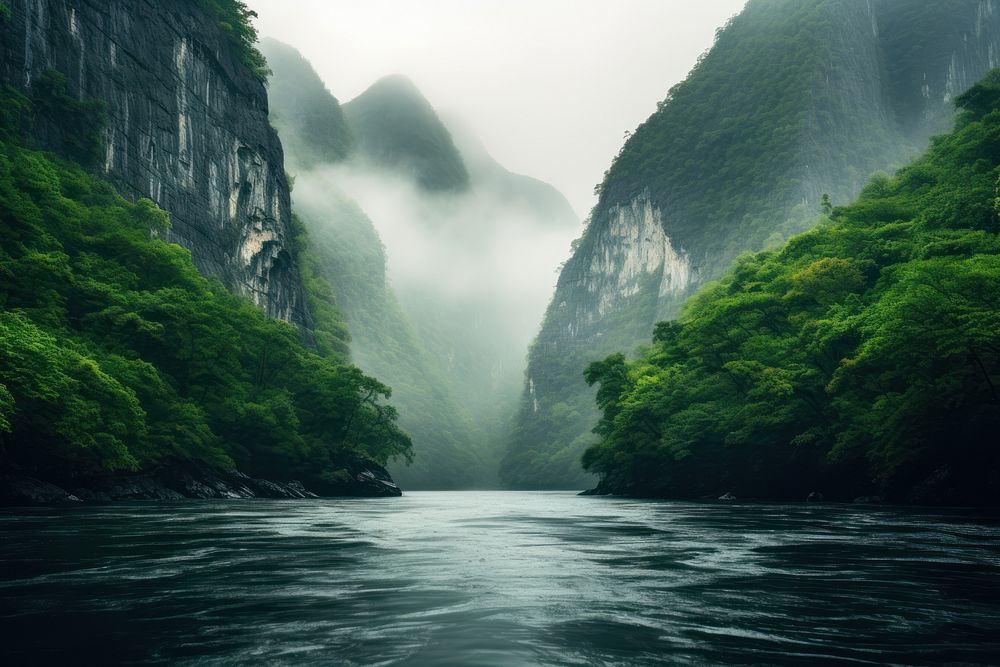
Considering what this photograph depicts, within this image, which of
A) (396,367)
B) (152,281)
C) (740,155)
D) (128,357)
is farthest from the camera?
(396,367)

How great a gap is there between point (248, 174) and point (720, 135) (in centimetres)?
10050

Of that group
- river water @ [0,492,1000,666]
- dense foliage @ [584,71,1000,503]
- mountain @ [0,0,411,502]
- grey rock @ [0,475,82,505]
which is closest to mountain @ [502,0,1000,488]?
dense foliage @ [584,71,1000,503]

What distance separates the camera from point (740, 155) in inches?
5330

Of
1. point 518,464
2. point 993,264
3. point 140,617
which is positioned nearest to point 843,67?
point 518,464

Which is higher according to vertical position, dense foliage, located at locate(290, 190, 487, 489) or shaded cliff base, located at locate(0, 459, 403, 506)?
dense foliage, located at locate(290, 190, 487, 489)

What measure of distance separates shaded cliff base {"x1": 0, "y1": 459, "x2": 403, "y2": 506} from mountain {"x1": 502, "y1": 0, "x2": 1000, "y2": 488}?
282 feet

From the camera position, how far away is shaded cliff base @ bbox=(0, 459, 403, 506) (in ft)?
92.3

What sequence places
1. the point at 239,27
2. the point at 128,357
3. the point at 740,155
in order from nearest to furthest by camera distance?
1. the point at 128,357
2. the point at 239,27
3. the point at 740,155

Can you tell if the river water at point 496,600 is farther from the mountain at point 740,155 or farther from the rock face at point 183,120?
the mountain at point 740,155

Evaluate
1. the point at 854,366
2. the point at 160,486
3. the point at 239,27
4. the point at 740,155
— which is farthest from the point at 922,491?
the point at 740,155

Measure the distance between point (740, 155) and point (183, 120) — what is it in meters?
104

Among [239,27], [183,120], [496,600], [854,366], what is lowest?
[496,600]

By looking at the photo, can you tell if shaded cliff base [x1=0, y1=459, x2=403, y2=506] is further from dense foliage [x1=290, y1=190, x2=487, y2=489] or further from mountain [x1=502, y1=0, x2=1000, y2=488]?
dense foliage [x1=290, y1=190, x2=487, y2=489]

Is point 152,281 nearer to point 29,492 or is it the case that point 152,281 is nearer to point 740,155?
point 29,492
